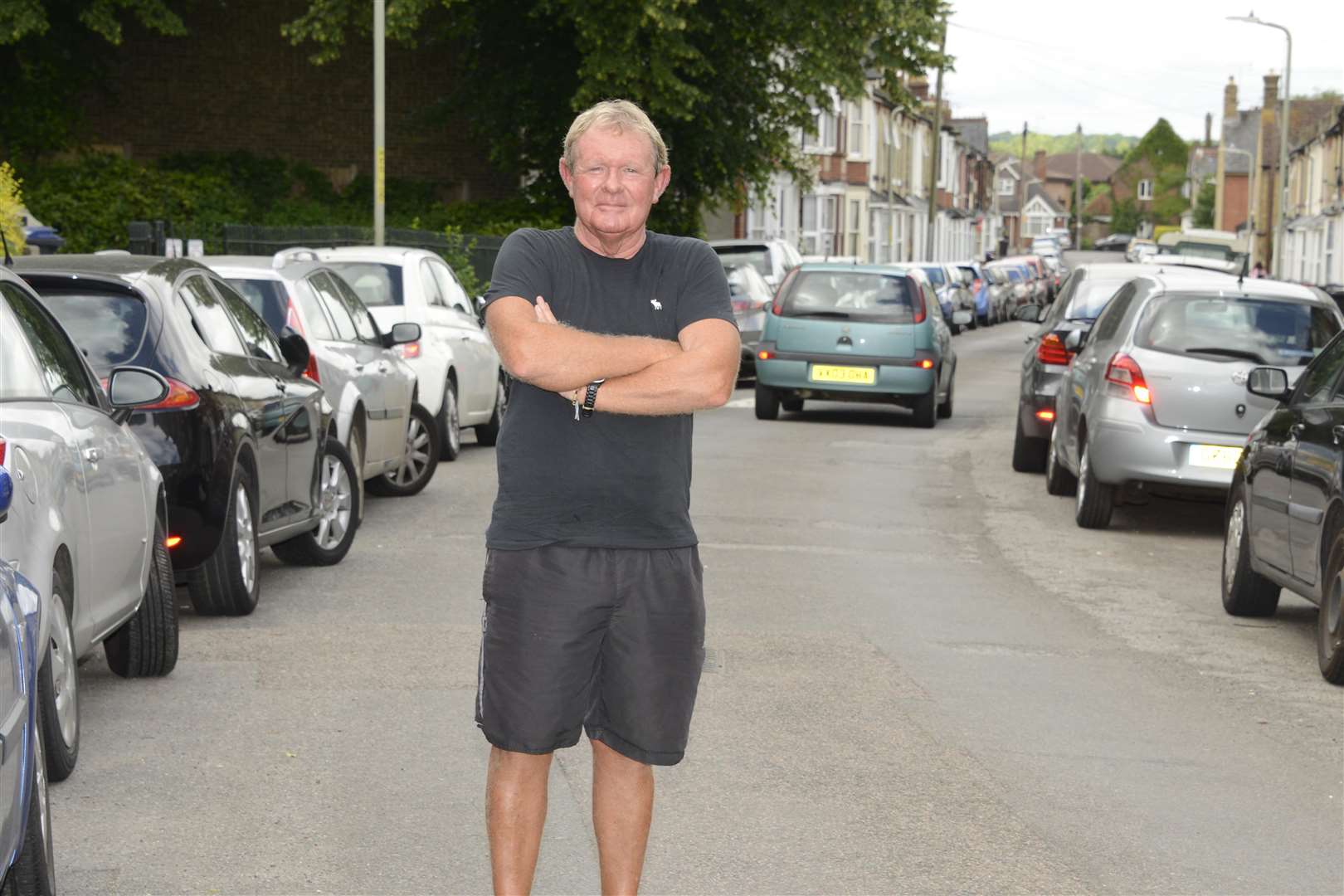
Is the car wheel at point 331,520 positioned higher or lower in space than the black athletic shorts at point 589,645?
lower

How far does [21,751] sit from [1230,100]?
436 feet

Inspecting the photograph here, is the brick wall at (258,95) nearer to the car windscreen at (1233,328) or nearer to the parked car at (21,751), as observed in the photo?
the car windscreen at (1233,328)

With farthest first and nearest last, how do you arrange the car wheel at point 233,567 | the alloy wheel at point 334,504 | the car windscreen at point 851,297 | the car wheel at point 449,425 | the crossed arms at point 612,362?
the car windscreen at point 851,297
the car wheel at point 449,425
the alloy wheel at point 334,504
the car wheel at point 233,567
the crossed arms at point 612,362

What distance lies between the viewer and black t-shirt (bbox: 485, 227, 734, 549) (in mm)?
4203

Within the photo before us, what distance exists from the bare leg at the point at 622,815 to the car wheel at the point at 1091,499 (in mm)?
9074

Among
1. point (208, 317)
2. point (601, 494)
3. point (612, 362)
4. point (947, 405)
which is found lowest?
point (947, 405)

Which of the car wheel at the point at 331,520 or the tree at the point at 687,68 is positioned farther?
the tree at the point at 687,68

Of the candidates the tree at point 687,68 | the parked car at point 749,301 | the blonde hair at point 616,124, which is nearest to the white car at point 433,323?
the parked car at point 749,301

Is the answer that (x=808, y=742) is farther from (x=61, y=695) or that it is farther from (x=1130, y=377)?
(x=1130, y=377)

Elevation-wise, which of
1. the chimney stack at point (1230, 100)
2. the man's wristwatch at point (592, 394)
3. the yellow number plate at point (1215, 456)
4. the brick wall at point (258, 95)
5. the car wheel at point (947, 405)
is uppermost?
the chimney stack at point (1230, 100)

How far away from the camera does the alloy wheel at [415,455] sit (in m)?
14.0

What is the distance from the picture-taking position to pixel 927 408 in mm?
21203

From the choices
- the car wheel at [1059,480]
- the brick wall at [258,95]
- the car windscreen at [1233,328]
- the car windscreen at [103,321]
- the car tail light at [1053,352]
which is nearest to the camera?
the car windscreen at [103,321]

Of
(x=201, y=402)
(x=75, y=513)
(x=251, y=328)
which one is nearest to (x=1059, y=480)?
(x=251, y=328)
